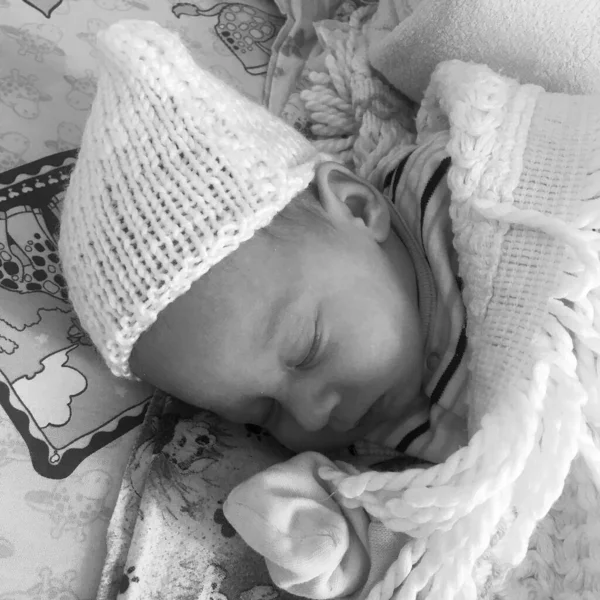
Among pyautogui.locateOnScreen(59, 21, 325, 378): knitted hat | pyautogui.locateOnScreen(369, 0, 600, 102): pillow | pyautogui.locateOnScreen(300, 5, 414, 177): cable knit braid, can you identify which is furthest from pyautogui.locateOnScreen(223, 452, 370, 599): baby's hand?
pyautogui.locateOnScreen(369, 0, 600, 102): pillow

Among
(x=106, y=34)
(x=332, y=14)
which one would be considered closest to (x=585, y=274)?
(x=106, y=34)

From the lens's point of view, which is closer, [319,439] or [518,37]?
[319,439]

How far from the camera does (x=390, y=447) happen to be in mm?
918

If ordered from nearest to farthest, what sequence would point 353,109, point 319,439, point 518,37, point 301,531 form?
1. point 301,531
2. point 319,439
3. point 518,37
4. point 353,109

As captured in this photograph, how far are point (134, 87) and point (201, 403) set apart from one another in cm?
37

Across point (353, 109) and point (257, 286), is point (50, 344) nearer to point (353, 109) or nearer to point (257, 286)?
point (257, 286)

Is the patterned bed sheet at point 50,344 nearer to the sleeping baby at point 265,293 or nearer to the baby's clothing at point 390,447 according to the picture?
the sleeping baby at point 265,293

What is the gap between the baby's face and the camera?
0.80m

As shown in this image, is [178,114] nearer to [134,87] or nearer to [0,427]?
[134,87]

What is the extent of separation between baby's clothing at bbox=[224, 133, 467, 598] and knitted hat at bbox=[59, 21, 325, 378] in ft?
0.57

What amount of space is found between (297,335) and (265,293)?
61mm

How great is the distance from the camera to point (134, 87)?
2.67 feet

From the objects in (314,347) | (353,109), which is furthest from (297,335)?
(353,109)

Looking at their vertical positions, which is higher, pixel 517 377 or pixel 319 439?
pixel 517 377
